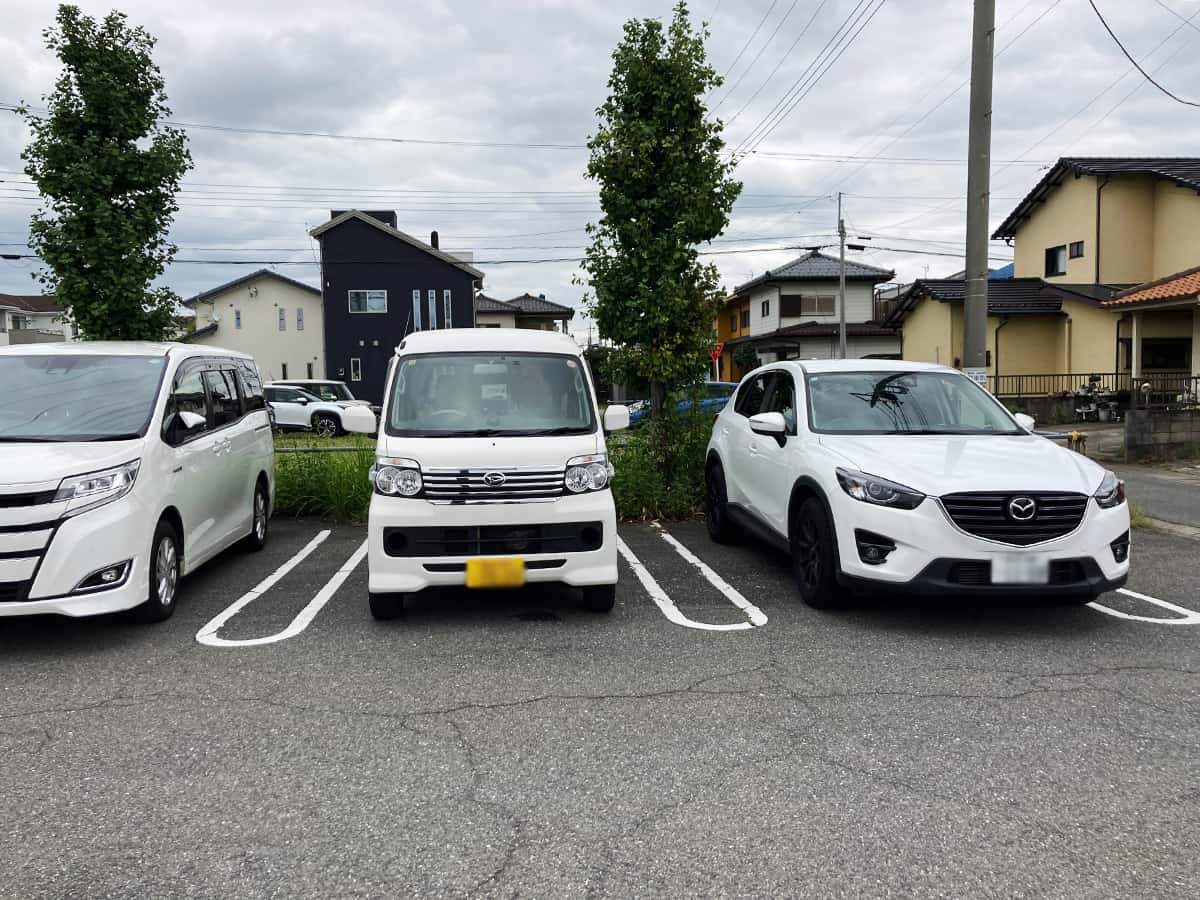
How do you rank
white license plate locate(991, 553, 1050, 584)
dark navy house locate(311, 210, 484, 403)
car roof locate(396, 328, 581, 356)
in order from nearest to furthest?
white license plate locate(991, 553, 1050, 584) < car roof locate(396, 328, 581, 356) < dark navy house locate(311, 210, 484, 403)

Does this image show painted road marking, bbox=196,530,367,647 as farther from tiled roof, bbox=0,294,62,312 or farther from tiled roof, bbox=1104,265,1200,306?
tiled roof, bbox=0,294,62,312

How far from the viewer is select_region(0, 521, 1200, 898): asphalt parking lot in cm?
266

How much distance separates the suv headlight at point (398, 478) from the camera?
5.02 m

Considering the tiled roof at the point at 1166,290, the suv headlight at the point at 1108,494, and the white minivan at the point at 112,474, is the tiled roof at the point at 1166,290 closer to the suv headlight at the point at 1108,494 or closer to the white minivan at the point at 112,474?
the suv headlight at the point at 1108,494

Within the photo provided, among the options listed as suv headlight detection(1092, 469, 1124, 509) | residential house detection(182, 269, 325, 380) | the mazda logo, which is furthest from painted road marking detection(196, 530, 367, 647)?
residential house detection(182, 269, 325, 380)

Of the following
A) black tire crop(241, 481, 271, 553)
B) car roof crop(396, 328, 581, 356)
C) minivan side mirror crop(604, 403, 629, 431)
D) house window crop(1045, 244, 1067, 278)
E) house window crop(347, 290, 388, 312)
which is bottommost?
black tire crop(241, 481, 271, 553)

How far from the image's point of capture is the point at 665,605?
5777 millimetres

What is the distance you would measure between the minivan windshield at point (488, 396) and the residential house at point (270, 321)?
133 ft

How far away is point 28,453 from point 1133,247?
26.5 meters

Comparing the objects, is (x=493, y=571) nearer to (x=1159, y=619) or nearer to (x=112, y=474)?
(x=112, y=474)

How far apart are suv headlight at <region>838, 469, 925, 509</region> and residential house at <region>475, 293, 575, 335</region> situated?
41.0m

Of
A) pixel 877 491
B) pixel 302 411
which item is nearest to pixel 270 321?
pixel 302 411

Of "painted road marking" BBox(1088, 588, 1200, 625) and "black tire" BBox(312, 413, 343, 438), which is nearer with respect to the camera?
"painted road marking" BBox(1088, 588, 1200, 625)

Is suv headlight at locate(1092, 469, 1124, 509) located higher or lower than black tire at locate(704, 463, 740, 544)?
higher
